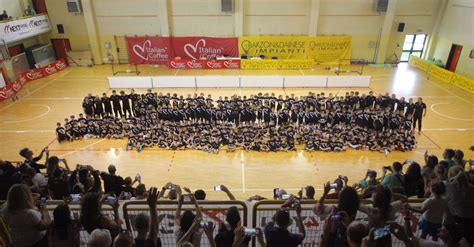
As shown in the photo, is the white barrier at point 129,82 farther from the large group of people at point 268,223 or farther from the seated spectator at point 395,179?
the seated spectator at point 395,179

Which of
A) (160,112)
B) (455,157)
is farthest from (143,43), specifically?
(455,157)

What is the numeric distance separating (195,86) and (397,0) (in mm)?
18415

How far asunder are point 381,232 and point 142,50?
2627 centimetres

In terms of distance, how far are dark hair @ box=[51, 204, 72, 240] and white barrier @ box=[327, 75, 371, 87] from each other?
19.1 metres

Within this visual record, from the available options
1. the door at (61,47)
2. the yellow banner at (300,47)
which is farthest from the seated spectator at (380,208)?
the door at (61,47)

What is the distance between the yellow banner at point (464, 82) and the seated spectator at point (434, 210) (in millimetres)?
19852

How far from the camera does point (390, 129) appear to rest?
13.7 m

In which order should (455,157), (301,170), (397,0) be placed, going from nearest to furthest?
(455,157)
(301,170)
(397,0)

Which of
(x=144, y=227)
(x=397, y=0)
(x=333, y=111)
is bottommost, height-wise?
(x=333, y=111)

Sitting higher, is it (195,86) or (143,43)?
(143,43)

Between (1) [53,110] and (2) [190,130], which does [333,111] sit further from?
(1) [53,110]

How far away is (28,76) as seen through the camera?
2239cm

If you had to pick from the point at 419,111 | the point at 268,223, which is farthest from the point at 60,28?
the point at 268,223

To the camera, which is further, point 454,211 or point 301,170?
point 301,170
